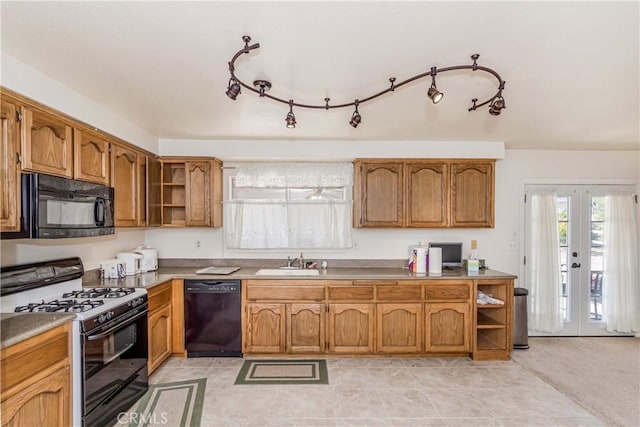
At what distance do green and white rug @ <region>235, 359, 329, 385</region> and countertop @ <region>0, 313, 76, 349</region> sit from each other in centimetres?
160

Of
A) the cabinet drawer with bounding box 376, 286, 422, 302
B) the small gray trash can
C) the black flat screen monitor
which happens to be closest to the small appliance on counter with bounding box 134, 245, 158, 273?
the cabinet drawer with bounding box 376, 286, 422, 302

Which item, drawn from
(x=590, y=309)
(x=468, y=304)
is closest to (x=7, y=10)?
(x=468, y=304)

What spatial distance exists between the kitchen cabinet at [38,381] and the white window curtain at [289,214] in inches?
87.3

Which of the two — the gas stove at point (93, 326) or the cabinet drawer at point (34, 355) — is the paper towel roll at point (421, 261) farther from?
the cabinet drawer at point (34, 355)

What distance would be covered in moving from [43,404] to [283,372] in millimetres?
1852

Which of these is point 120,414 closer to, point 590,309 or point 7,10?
point 7,10

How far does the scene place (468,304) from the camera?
3395 mm

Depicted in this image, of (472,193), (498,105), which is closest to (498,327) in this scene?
(472,193)

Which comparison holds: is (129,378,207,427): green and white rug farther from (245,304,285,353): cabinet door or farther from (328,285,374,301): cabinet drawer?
(328,285,374,301): cabinet drawer

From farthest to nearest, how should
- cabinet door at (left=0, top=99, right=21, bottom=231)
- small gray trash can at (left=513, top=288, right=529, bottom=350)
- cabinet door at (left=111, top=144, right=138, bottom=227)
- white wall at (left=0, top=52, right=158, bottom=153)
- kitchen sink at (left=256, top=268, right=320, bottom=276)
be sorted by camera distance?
1. small gray trash can at (left=513, top=288, right=529, bottom=350)
2. kitchen sink at (left=256, top=268, right=320, bottom=276)
3. cabinet door at (left=111, top=144, right=138, bottom=227)
4. white wall at (left=0, top=52, right=158, bottom=153)
5. cabinet door at (left=0, top=99, right=21, bottom=231)

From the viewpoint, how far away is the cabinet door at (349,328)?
11.1 feet

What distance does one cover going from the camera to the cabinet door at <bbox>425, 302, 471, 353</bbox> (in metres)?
3.38

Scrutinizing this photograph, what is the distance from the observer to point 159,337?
312cm

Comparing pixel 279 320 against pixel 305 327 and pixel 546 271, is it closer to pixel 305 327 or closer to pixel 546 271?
pixel 305 327
